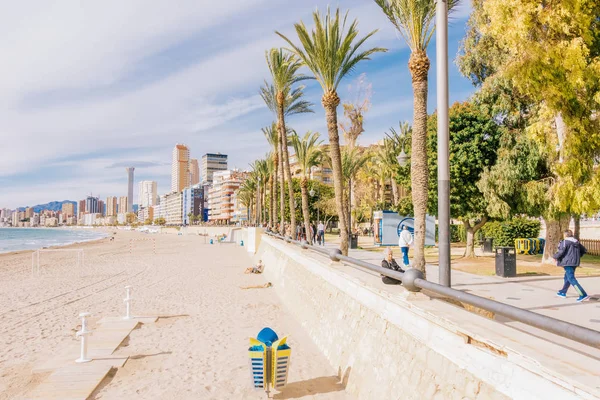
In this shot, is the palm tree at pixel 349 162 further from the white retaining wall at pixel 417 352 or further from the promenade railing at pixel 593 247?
the white retaining wall at pixel 417 352

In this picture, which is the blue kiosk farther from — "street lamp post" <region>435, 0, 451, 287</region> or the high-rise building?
the high-rise building

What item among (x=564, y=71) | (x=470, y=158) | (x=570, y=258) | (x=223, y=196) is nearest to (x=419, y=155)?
(x=570, y=258)

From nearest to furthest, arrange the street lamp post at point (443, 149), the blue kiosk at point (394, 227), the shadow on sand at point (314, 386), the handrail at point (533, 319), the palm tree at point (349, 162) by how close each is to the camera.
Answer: the handrail at point (533, 319) < the street lamp post at point (443, 149) < the shadow on sand at point (314, 386) < the blue kiosk at point (394, 227) < the palm tree at point (349, 162)

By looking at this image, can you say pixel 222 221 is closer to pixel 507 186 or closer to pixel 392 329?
pixel 507 186

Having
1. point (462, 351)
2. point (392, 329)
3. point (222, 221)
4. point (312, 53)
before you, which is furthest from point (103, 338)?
point (222, 221)

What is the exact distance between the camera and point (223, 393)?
679 cm

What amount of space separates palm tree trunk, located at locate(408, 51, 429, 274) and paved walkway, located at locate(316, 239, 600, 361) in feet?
5.91

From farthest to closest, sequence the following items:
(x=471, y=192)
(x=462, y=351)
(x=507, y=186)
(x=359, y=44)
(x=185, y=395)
Answer: (x=471, y=192)
(x=507, y=186)
(x=359, y=44)
(x=185, y=395)
(x=462, y=351)

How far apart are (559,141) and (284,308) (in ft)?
36.1

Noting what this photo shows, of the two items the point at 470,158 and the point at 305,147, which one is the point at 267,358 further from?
the point at 305,147

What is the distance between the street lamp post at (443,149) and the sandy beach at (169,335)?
273cm

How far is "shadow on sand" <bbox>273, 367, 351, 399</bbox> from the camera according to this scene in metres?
6.67

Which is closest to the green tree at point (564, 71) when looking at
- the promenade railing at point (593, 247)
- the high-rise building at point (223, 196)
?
the promenade railing at point (593, 247)

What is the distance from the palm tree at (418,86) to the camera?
1032 centimetres
